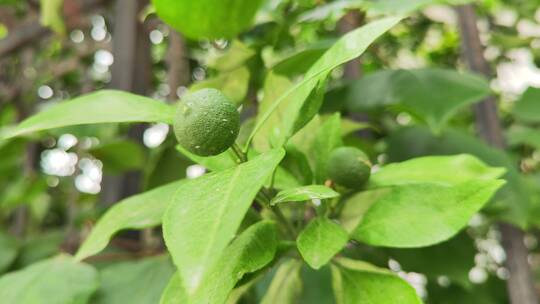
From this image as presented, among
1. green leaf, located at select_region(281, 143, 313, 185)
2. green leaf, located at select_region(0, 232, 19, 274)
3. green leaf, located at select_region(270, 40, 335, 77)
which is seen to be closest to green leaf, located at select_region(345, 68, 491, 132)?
green leaf, located at select_region(270, 40, 335, 77)

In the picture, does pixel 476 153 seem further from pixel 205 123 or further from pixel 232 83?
pixel 205 123

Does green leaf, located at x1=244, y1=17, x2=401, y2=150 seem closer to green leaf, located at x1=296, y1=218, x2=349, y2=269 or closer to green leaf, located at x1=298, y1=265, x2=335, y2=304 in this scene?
green leaf, located at x1=296, y1=218, x2=349, y2=269

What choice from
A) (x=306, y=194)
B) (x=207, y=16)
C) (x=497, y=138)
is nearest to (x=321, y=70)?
(x=306, y=194)

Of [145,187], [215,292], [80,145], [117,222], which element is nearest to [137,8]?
[80,145]

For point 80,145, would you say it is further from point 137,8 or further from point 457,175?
point 457,175

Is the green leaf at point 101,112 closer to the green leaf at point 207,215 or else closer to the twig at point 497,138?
the green leaf at point 207,215

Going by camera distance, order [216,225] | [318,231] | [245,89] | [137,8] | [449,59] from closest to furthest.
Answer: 1. [216,225]
2. [318,231]
3. [245,89]
4. [137,8]
5. [449,59]
